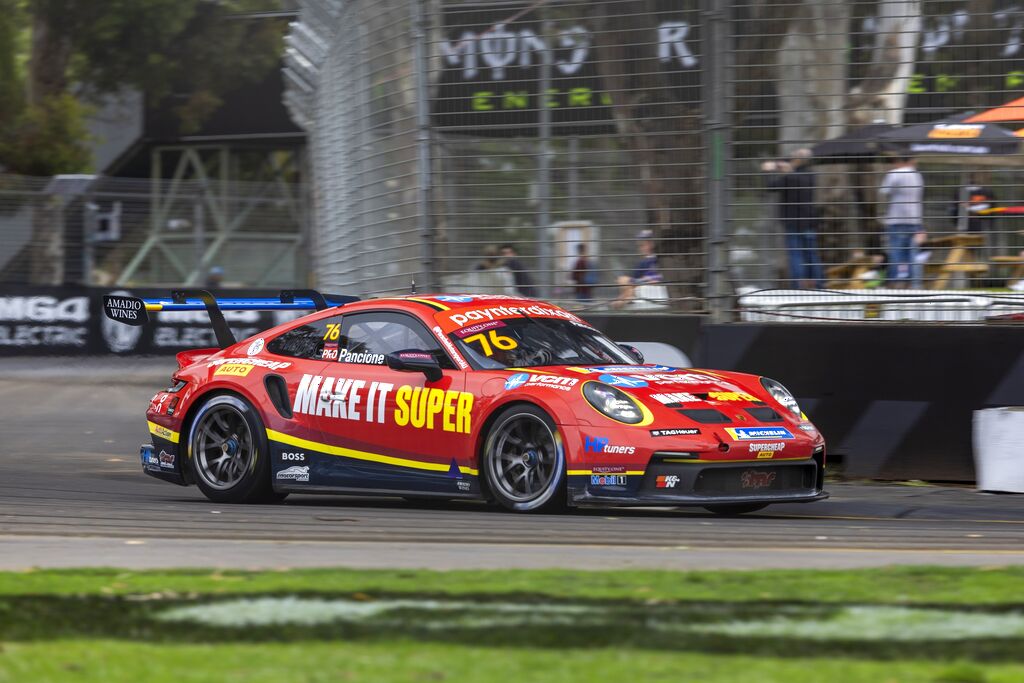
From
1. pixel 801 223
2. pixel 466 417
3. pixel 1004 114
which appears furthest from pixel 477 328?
pixel 1004 114

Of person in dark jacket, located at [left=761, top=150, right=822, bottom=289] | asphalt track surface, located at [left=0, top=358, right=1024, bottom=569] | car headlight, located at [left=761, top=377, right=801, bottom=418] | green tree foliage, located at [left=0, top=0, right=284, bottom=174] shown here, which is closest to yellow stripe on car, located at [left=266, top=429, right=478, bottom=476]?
asphalt track surface, located at [left=0, top=358, right=1024, bottom=569]

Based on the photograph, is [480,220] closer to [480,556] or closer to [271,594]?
[480,556]

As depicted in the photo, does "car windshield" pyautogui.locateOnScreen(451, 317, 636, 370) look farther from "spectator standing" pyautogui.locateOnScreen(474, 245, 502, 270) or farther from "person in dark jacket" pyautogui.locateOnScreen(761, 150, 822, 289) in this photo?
"spectator standing" pyautogui.locateOnScreen(474, 245, 502, 270)

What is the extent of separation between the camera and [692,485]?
26.0 feet

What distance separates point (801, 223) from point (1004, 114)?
4.79 feet

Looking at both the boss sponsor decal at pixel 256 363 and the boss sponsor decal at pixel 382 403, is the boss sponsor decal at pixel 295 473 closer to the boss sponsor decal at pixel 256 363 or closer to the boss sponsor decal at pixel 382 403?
the boss sponsor decal at pixel 382 403

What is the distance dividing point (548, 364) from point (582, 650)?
4.53m

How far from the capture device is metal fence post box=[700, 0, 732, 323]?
433 inches

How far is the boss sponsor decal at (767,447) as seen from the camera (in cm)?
809

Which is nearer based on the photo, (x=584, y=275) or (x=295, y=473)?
(x=295, y=473)

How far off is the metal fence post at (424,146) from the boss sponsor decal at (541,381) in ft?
12.9

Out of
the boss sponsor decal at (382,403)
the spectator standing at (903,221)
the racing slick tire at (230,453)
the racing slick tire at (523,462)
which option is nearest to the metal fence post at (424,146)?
the racing slick tire at (230,453)

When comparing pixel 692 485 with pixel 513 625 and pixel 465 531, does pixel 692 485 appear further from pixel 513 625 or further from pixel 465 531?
pixel 513 625

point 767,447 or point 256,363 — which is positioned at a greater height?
point 256,363
